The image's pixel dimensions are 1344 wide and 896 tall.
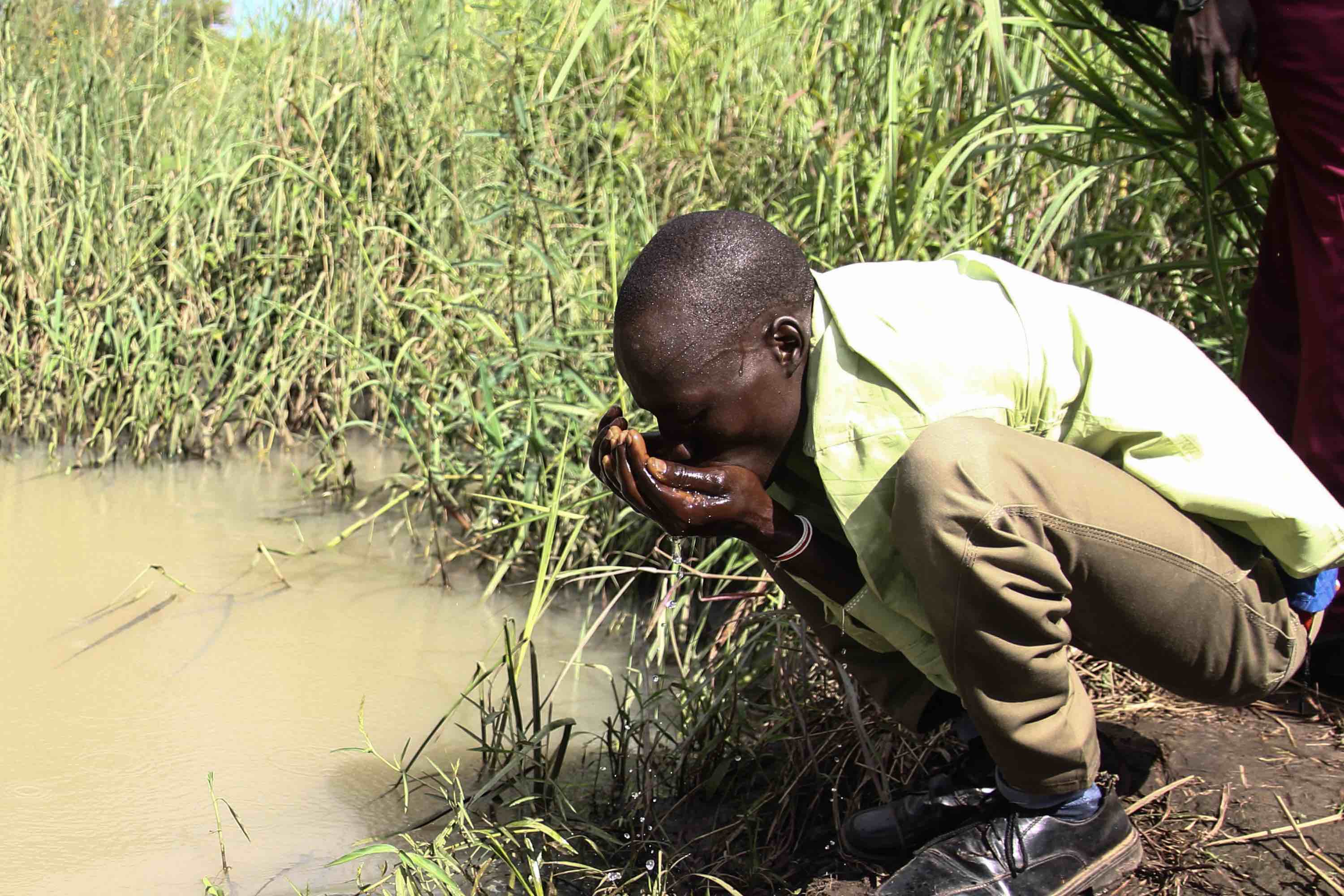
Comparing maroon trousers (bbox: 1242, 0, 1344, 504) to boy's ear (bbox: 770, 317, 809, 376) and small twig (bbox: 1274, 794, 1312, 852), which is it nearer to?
small twig (bbox: 1274, 794, 1312, 852)

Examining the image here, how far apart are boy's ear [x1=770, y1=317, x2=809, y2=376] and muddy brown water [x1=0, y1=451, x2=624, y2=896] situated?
0.86m

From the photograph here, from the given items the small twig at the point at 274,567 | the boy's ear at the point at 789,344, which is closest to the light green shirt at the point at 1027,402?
the boy's ear at the point at 789,344

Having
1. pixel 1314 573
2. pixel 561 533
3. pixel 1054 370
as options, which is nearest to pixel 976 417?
pixel 1054 370

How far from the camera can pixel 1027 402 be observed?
5.50ft

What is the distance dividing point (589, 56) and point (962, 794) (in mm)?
3314

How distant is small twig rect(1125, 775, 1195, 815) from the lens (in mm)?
1948

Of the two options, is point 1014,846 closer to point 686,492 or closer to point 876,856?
point 876,856

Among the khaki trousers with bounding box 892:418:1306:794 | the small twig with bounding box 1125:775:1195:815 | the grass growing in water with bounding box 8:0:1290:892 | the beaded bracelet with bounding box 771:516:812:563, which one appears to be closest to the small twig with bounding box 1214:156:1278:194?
the grass growing in water with bounding box 8:0:1290:892

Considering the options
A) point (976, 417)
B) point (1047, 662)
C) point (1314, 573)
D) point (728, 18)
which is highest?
point (728, 18)

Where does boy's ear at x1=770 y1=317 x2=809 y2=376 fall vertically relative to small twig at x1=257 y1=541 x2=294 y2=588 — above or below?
above

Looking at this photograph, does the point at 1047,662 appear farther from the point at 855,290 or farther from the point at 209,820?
the point at 209,820

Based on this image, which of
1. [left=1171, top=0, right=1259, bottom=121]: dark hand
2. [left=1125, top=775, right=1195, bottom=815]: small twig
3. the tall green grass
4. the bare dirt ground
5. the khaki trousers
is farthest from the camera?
the tall green grass

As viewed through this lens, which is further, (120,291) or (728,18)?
(728,18)

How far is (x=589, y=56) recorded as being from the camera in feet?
15.0
